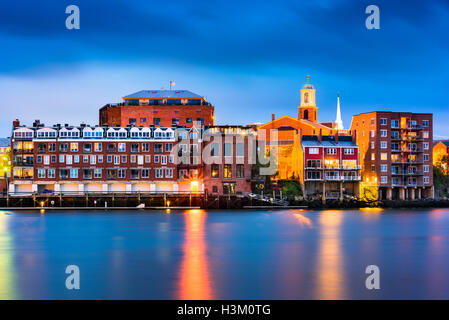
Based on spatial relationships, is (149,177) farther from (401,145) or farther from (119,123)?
(401,145)

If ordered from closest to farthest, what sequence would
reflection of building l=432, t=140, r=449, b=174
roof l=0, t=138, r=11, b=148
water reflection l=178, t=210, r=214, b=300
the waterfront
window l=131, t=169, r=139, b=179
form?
1. water reflection l=178, t=210, r=214, b=300
2. the waterfront
3. window l=131, t=169, r=139, b=179
4. reflection of building l=432, t=140, r=449, b=174
5. roof l=0, t=138, r=11, b=148

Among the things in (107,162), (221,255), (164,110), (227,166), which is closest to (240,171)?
(227,166)

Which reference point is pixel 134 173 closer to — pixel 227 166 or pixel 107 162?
pixel 107 162

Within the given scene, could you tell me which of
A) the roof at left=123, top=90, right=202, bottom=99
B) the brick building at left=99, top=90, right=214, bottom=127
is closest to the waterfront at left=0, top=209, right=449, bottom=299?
the brick building at left=99, top=90, right=214, bottom=127

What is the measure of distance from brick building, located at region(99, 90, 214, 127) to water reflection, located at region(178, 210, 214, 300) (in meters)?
48.2

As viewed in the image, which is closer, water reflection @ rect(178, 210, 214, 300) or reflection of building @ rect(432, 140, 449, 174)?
water reflection @ rect(178, 210, 214, 300)

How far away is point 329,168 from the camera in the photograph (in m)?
103

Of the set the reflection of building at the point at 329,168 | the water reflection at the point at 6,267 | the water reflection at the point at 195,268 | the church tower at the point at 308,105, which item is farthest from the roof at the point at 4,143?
the water reflection at the point at 195,268

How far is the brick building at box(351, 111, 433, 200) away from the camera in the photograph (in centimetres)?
10744

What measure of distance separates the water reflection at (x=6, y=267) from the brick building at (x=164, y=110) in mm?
50434

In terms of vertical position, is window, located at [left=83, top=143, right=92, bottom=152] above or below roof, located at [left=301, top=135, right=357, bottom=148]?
below

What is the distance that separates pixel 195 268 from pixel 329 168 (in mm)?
63400

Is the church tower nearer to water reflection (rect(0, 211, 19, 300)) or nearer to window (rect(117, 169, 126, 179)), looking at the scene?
window (rect(117, 169, 126, 179))
